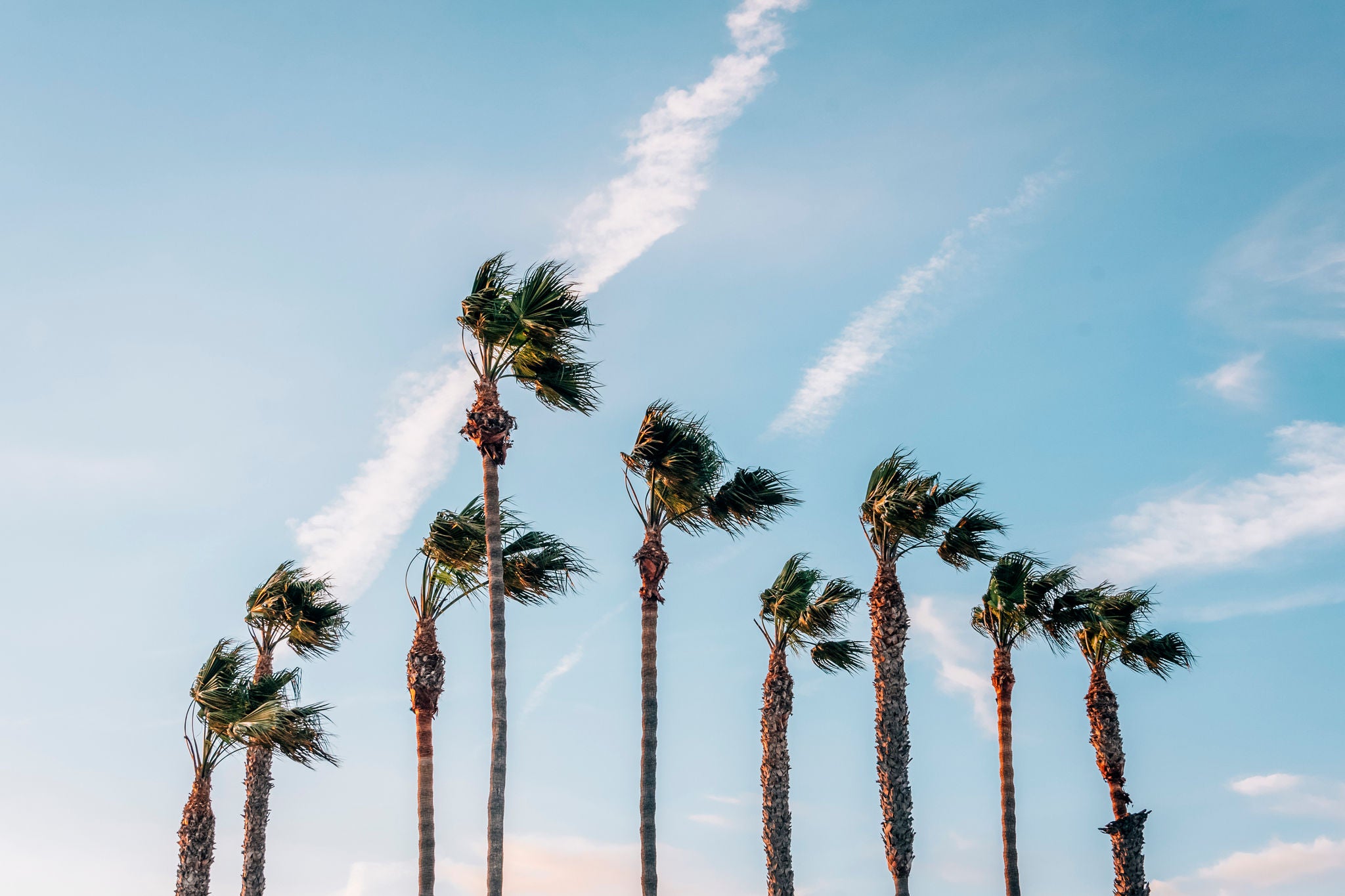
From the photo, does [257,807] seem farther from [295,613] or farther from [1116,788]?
[1116,788]

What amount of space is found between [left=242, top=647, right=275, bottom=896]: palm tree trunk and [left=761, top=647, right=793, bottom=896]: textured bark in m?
12.2

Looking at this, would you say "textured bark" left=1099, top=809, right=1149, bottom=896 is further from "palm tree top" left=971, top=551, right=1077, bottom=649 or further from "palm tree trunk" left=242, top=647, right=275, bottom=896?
"palm tree trunk" left=242, top=647, right=275, bottom=896

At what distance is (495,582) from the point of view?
24.5 m

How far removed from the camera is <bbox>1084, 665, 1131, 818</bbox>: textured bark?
109ft

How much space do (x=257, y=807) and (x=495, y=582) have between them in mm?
10134

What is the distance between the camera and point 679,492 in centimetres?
2723

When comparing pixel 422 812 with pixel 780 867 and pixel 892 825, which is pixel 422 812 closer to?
pixel 780 867

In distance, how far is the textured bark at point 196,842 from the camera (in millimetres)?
26516

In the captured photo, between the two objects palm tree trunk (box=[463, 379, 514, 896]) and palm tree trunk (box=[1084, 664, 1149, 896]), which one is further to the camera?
palm tree trunk (box=[1084, 664, 1149, 896])

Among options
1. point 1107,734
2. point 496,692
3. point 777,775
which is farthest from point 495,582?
point 1107,734

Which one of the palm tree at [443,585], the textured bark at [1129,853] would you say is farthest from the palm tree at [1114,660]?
the palm tree at [443,585]

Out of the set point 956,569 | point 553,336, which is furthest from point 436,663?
point 956,569

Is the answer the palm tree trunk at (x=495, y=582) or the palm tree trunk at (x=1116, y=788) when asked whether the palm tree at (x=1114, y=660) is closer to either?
the palm tree trunk at (x=1116, y=788)

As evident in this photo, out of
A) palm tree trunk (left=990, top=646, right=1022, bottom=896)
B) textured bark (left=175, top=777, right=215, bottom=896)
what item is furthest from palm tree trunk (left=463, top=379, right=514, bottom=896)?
palm tree trunk (left=990, top=646, right=1022, bottom=896)
